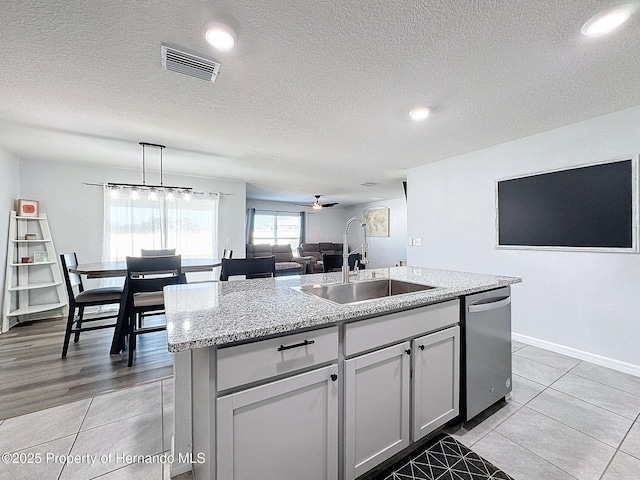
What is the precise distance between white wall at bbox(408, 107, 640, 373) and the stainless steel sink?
6.74ft

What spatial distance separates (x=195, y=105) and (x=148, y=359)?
244cm

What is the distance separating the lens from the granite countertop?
91 cm

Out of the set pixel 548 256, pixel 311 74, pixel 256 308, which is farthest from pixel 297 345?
pixel 548 256

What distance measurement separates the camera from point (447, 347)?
1.54 metres

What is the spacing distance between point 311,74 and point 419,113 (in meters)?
1.08

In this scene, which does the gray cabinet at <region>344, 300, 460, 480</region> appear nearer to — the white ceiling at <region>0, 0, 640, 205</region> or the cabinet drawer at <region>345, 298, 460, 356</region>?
the cabinet drawer at <region>345, 298, 460, 356</region>

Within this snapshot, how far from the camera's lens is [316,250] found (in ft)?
29.2

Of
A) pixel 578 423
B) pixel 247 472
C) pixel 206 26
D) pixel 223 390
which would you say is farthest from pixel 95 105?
pixel 578 423

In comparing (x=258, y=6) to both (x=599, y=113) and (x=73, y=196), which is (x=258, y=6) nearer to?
(x=599, y=113)

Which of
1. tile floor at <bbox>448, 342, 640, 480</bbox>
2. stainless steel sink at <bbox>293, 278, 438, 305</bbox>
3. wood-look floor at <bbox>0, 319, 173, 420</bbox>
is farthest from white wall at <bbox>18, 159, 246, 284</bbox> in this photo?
tile floor at <bbox>448, 342, 640, 480</bbox>

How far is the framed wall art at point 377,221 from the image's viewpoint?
27.9 ft

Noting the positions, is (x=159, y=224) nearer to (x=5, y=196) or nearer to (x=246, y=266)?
(x=5, y=196)

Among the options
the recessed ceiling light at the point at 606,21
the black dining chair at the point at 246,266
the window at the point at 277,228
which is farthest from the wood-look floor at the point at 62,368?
the window at the point at 277,228

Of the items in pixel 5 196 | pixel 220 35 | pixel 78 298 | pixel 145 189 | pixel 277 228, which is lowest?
pixel 78 298
